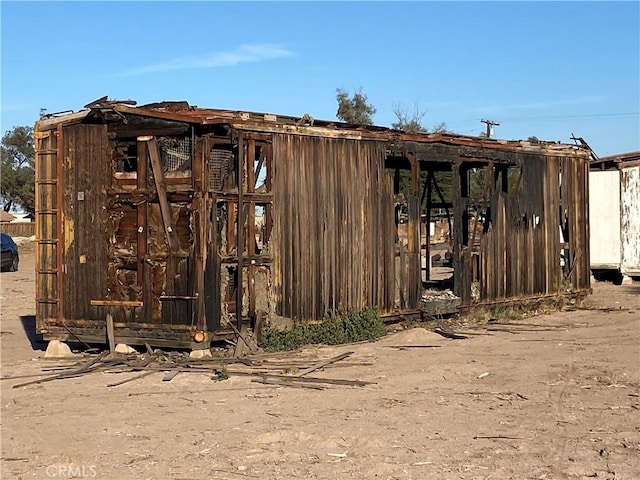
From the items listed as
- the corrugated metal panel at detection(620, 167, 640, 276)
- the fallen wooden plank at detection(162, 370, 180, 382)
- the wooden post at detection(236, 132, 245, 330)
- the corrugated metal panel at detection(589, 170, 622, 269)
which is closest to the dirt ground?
the fallen wooden plank at detection(162, 370, 180, 382)

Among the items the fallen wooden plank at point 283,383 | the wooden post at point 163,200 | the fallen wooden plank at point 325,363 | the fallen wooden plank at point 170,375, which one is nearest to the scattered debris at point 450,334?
the fallen wooden plank at point 325,363

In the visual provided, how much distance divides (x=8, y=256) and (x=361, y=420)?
3024 centimetres

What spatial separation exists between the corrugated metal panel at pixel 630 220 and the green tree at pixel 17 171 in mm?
55763

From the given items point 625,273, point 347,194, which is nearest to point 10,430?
point 347,194

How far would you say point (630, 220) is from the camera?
29562mm

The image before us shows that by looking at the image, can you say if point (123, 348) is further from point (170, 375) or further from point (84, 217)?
point (84, 217)

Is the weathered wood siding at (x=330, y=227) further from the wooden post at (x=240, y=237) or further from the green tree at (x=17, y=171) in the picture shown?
the green tree at (x=17, y=171)

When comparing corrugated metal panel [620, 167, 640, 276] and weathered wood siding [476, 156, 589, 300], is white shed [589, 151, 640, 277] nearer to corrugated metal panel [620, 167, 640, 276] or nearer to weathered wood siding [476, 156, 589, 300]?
corrugated metal panel [620, 167, 640, 276]

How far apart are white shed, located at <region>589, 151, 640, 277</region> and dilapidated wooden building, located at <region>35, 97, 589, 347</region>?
525 inches

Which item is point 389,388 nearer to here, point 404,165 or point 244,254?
point 244,254

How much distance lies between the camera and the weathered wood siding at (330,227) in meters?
15.5

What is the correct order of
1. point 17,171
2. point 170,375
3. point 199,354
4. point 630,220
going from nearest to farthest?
1. point 170,375
2. point 199,354
3. point 630,220
4. point 17,171

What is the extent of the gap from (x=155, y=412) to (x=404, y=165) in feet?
34.8

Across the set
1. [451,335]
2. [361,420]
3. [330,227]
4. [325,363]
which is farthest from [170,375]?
[451,335]
